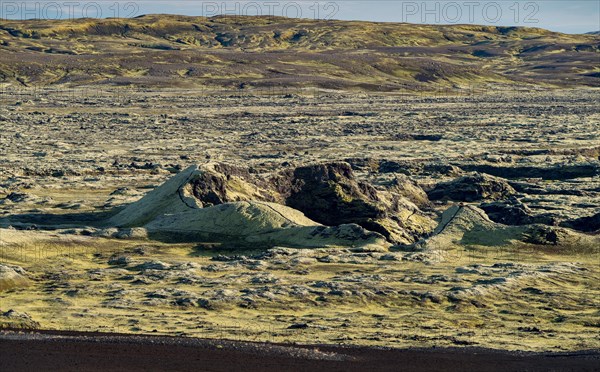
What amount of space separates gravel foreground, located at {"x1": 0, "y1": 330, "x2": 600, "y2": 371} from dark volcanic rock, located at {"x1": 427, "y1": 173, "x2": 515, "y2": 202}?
65.4ft

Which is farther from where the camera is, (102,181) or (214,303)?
(102,181)

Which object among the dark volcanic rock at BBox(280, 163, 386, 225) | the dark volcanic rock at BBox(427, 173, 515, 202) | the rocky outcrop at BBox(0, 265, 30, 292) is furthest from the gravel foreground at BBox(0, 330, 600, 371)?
the dark volcanic rock at BBox(427, 173, 515, 202)

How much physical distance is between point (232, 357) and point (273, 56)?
123m

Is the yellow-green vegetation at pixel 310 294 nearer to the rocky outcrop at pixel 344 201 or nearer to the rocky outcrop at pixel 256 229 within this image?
the rocky outcrop at pixel 256 229

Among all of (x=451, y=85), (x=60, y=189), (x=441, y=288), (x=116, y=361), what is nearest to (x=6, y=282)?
(x=116, y=361)

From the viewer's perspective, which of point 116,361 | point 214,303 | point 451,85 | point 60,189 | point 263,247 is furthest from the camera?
point 451,85

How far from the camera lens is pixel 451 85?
4771 inches

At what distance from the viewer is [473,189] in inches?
1458

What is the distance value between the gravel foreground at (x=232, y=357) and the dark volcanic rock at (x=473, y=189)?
19921 millimetres

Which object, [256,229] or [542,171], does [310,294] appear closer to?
[256,229]

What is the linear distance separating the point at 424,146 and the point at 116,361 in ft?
131

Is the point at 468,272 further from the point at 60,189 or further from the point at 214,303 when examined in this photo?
the point at 60,189

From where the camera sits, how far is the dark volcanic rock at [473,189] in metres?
36.6

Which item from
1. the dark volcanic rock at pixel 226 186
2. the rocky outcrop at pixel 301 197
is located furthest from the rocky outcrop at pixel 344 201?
the dark volcanic rock at pixel 226 186
